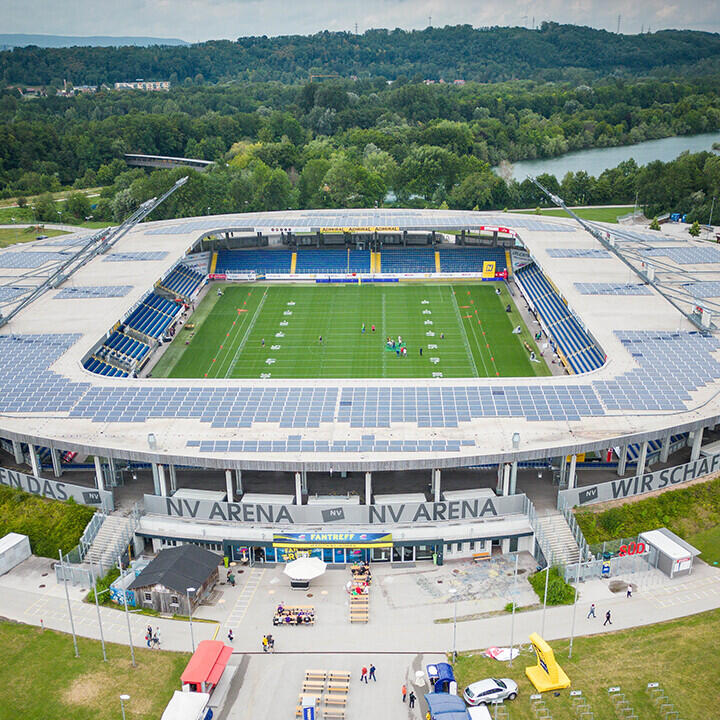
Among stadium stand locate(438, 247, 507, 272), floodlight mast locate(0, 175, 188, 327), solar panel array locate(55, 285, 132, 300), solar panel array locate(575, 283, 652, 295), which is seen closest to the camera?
floodlight mast locate(0, 175, 188, 327)

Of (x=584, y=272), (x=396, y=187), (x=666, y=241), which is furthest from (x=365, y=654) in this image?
(x=396, y=187)

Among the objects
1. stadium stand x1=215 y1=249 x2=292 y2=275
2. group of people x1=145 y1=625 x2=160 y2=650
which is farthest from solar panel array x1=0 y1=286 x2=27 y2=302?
group of people x1=145 y1=625 x2=160 y2=650

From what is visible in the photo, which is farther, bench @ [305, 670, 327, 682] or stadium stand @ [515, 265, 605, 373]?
stadium stand @ [515, 265, 605, 373]

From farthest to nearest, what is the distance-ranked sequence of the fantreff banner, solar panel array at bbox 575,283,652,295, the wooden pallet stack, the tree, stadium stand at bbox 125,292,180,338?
the tree, stadium stand at bbox 125,292,180,338, solar panel array at bbox 575,283,652,295, the fantreff banner, the wooden pallet stack

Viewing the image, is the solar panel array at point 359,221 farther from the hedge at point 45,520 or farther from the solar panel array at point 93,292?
the hedge at point 45,520

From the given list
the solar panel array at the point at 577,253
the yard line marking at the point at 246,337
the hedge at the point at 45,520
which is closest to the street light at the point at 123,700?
the hedge at the point at 45,520

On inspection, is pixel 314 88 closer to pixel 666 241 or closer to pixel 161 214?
pixel 161 214

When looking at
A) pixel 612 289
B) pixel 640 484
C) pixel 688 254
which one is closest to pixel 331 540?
pixel 640 484

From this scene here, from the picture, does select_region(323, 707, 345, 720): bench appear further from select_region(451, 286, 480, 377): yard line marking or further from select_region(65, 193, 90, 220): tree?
select_region(65, 193, 90, 220): tree
